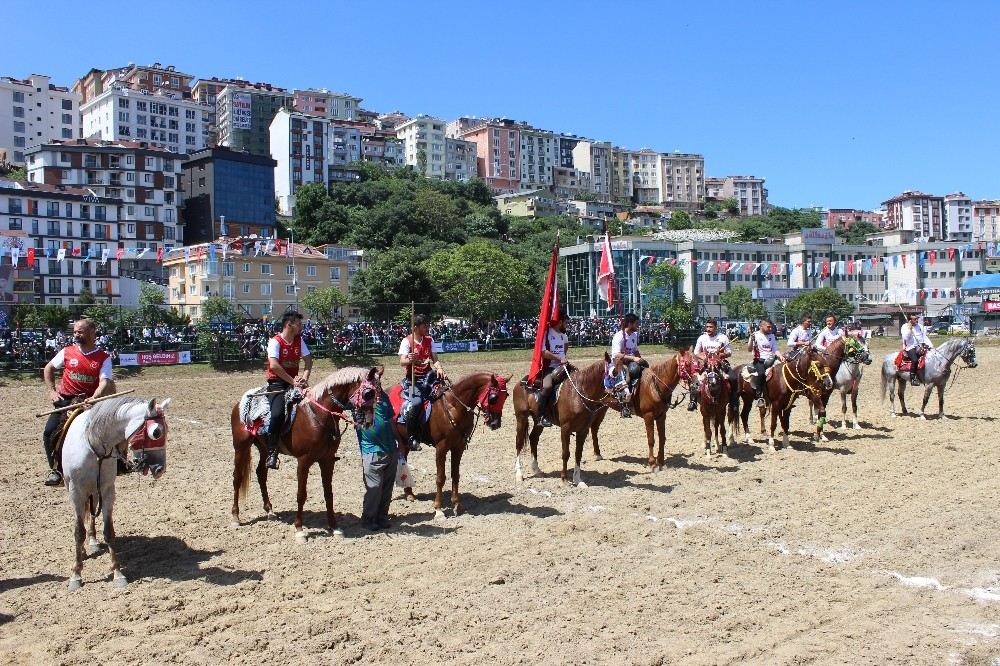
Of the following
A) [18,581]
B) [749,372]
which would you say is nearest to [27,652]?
[18,581]

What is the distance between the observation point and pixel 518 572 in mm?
7988

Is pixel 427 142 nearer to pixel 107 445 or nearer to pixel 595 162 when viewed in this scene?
pixel 595 162

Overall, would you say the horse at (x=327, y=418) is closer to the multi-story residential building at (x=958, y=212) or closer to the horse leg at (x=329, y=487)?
the horse leg at (x=329, y=487)

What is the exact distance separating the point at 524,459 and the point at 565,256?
2699 inches

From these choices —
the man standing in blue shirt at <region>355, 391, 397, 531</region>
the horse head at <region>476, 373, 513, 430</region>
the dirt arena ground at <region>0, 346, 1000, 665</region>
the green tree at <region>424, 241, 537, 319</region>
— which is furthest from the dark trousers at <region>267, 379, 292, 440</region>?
the green tree at <region>424, 241, 537, 319</region>

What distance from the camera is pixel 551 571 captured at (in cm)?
802

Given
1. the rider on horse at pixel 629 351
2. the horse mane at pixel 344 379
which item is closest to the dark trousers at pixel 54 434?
the horse mane at pixel 344 379

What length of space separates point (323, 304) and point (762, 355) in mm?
30926

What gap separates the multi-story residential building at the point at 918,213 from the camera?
179000 mm

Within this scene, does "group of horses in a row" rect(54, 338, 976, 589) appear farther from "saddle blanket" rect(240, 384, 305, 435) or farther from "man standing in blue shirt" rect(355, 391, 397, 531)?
"man standing in blue shirt" rect(355, 391, 397, 531)

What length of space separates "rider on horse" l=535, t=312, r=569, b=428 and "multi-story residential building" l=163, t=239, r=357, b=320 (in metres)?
42.7

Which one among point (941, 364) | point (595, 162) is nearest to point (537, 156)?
point (595, 162)

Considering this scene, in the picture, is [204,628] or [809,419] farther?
[809,419]

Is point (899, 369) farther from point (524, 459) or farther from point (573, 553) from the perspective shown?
point (573, 553)
